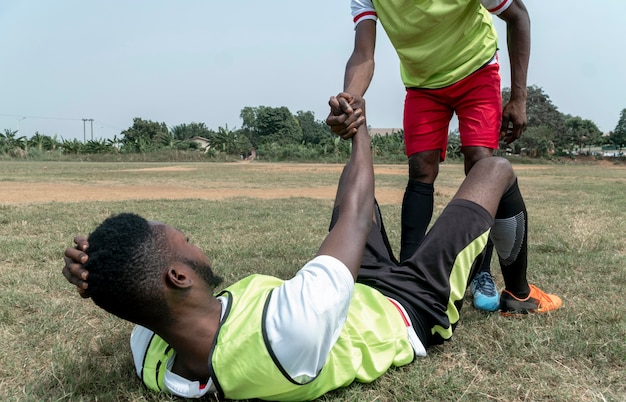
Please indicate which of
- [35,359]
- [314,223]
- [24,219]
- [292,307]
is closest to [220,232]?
[314,223]

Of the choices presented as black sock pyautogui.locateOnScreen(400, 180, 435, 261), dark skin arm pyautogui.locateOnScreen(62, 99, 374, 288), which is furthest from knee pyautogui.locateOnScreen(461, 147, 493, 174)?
dark skin arm pyautogui.locateOnScreen(62, 99, 374, 288)

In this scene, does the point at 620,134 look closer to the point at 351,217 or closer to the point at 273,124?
the point at 273,124

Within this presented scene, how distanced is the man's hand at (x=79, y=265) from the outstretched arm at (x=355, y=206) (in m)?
0.69

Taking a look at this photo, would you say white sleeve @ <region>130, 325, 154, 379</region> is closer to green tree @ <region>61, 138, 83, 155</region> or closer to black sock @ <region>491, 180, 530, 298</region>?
black sock @ <region>491, 180, 530, 298</region>

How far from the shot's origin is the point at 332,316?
1.50m

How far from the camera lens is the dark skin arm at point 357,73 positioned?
207 centimetres

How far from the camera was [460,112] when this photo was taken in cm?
301

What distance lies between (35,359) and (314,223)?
13.4ft

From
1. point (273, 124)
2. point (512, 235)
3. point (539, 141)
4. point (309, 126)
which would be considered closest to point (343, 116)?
point (512, 235)

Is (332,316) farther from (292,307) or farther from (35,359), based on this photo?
(35,359)

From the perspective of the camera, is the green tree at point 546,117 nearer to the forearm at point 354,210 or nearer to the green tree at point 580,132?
the green tree at point 580,132

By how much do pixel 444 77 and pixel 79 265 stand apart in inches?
84.7

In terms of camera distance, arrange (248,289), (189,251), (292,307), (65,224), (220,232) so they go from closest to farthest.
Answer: (292,307) → (189,251) → (248,289) → (220,232) → (65,224)

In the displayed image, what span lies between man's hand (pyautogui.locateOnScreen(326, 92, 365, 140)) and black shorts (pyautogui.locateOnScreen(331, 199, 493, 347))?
0.49 metres
